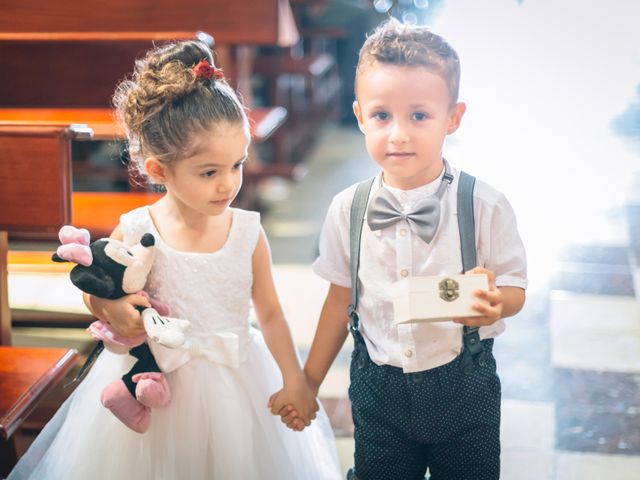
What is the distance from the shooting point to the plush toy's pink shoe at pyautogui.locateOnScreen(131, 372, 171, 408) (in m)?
1.76

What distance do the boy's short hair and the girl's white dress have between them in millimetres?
479

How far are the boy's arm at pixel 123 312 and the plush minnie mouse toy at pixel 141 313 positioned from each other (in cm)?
2

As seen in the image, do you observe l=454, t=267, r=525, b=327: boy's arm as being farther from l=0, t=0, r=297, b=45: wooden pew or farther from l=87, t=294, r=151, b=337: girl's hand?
l=0, t=0, r=297, b=45: wooden pew

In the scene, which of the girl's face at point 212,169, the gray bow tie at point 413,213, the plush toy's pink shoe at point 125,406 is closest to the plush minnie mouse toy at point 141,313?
the plush toy's pink shoe at point 125,406

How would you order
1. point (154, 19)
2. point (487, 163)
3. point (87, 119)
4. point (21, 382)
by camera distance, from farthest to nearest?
point (487, 163) → point (154, 19) → point (87, 119) → point (21, 382)

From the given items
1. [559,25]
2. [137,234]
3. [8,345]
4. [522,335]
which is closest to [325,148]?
[559,25]

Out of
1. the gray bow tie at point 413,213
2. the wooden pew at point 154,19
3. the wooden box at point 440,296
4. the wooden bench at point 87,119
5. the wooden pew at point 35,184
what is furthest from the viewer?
the wooden pew at point 154,19

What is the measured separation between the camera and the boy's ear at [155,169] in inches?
69.2

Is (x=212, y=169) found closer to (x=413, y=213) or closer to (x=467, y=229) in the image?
(x=413, y=213)

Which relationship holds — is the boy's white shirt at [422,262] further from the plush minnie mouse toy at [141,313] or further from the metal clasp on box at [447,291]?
the plush minnie mouse toy at [141,313]

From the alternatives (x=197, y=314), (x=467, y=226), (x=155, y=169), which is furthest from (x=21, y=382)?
(x=467, y=226)

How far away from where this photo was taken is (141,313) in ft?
5.77

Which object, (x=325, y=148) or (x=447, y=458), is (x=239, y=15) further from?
(x=325, y=148)

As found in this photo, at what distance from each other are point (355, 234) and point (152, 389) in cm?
50
